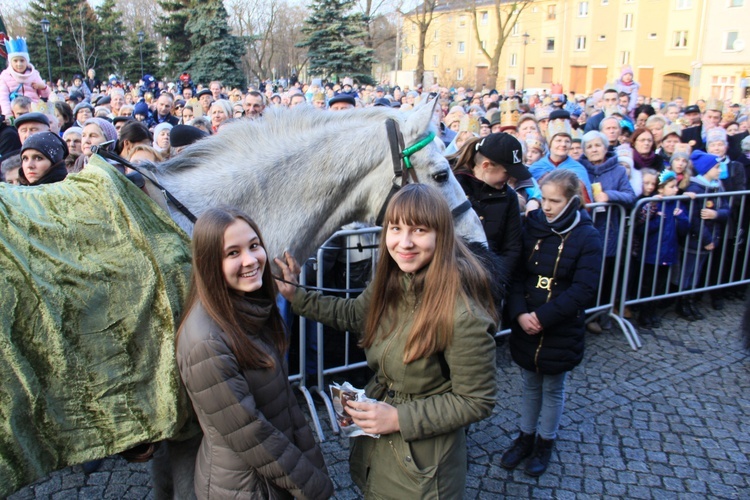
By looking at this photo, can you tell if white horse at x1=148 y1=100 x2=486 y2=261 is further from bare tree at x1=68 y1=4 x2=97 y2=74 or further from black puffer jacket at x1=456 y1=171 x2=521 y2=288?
bare tree at x1=68 y1=4 x2=97 y2=74

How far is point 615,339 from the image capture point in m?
5.46

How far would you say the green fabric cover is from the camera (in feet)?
5.47

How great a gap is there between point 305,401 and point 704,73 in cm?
4792

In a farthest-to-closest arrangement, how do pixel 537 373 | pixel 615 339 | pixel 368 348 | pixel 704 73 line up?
pixel 704 73 < pixel 615 339 < pixel 537 373 < pixel 368 348

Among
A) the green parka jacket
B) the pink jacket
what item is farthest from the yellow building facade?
the green parka jacket

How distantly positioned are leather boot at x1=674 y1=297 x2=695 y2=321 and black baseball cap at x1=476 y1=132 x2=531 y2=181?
11.6 ft

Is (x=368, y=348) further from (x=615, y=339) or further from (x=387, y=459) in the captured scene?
(x=615, y=339)

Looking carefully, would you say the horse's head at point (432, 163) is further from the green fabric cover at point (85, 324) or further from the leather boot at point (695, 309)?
the leather boot at point (695, 309)

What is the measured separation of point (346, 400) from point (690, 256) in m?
5.28

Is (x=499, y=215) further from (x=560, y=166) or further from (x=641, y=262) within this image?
(x=641, y=262)

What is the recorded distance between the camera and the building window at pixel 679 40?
148 feet

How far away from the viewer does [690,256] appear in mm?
5980

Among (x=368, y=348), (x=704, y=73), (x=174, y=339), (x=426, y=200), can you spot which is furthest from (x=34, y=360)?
(x=704, y=73)

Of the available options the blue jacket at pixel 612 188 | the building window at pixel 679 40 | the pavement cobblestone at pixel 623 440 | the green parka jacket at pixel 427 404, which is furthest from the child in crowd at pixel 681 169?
the building window at pixel 679 40
